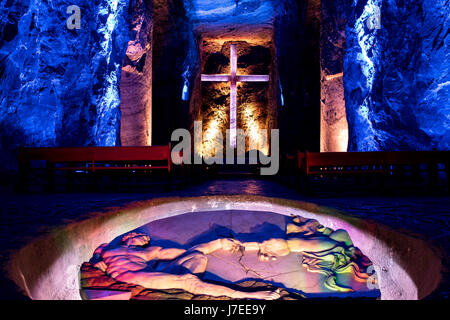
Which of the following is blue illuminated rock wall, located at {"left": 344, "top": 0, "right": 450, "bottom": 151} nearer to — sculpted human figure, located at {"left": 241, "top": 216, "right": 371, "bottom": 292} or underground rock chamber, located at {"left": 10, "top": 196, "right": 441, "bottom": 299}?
underground rock chamber, located at {"left": 10, "top": 196, "right": 441, "bottom": 299}

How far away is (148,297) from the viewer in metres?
1.79

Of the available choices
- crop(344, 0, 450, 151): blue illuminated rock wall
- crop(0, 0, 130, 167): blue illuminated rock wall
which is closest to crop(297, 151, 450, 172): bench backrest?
crop(344, 0, 450, 151): blue illuminated rock wall

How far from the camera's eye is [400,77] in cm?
661

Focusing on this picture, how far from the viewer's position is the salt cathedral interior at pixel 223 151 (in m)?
2.03

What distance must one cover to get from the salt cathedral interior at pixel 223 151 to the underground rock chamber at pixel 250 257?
15mm

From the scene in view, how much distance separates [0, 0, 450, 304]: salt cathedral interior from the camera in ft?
6.66

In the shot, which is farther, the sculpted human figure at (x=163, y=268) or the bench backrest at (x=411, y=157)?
the bench backrest at (x=411, y=157)

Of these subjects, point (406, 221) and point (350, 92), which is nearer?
point (406, 221)

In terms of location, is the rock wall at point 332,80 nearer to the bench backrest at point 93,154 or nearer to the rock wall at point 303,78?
the rock wall at point 303,78

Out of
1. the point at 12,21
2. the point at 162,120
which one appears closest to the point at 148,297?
the point at 12,21

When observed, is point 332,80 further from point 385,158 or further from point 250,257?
point 250,257

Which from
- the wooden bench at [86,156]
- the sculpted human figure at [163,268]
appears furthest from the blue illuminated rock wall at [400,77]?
the sculpted human figure at [163,268]
